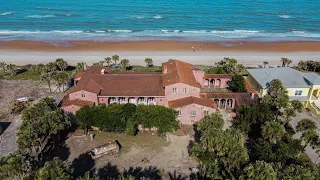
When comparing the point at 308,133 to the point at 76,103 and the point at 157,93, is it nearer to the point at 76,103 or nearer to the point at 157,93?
the point at 157,93

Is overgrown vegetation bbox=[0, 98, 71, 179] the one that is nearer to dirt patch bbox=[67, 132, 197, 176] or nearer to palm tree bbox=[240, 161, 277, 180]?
dirt patch bbox=[67, 132, 197, 176]

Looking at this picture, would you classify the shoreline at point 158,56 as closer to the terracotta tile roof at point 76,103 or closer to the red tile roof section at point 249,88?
the red tile roof section at point 249,88

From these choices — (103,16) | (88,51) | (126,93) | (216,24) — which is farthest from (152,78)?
(103,16)

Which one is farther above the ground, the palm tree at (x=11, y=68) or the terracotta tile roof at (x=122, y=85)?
the palm tree at (x=11, y=68)

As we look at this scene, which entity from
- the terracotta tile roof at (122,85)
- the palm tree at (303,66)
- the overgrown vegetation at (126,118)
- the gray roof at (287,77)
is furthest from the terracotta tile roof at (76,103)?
the palm tree at (303,66)

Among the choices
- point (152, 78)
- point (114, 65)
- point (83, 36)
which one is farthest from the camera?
point (83, 36)

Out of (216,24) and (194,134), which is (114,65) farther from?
(216,24)

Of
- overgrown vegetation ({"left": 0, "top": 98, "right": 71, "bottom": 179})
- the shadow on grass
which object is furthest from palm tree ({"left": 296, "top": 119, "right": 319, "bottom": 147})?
overgrown vegetation ({"left": 0, "top": 98, "right": 71, "bottom": 179})
